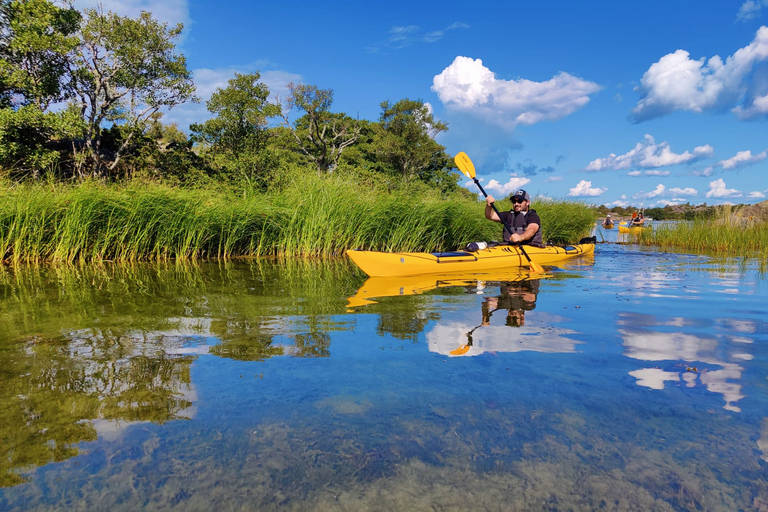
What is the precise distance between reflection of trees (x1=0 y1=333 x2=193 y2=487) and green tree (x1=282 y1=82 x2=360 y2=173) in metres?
25.6

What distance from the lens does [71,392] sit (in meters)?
2.24

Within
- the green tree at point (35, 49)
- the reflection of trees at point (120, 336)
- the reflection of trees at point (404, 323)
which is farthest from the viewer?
the green tree at point (35, 49)

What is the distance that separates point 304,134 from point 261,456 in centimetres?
3147

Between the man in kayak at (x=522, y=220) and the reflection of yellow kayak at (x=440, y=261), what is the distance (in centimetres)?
21

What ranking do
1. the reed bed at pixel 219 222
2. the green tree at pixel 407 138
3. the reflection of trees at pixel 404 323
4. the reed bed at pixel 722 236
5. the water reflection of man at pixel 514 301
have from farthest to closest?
1. the green tree at pixel 407 138
2. the reed bed at pixel 722 236
3. the reed bed at pixel 219 222
4. the water reflection of man at pixel 514 301
5. the reflection of trees at pixel 404 323

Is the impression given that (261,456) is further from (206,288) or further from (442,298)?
(206,288)

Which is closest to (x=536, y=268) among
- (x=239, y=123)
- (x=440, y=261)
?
(x=440, y=261)

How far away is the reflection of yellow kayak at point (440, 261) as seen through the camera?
21.5 ft

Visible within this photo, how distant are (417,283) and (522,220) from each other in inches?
115

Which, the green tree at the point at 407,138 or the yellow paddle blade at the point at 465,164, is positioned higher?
the green tree at the point at 407,138

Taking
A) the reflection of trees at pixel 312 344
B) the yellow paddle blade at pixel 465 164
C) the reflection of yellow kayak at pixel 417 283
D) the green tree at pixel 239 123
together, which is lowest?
the reflection of trees at pixel 312 344

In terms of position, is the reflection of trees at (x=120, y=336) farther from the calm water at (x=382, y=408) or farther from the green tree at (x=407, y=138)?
the green tree at (x=407, y=138)

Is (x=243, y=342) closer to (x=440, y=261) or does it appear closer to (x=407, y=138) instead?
(x=440, y=261)

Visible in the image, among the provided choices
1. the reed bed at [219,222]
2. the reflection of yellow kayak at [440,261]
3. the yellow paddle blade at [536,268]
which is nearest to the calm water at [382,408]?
the reflection of yellow kayak at [440,261]
